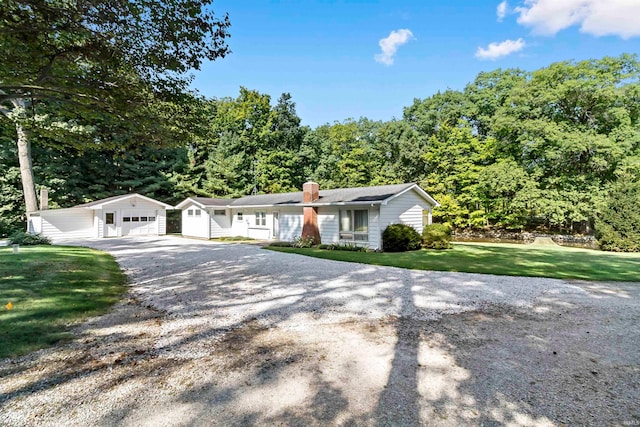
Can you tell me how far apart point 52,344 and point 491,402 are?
534 centimetres

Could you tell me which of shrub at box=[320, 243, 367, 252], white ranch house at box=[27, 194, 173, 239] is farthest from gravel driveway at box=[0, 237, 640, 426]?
white ranch house at box=[27, 194, 173, 239]

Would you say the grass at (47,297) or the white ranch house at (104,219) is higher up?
the white ranch house at (104,219)

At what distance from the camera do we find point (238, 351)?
163 inches

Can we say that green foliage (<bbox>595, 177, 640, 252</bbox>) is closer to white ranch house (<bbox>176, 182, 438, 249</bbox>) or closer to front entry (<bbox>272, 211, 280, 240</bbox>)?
white ranch house (<bbox>176, 182, 438, 249</bbox>)

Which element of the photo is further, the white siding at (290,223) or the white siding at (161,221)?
the white siding at (161,221)

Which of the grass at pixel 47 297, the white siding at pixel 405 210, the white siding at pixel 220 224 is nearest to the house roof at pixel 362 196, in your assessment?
the white siding at pixel 405 210

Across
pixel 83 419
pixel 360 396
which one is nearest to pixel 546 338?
pixel 360 396

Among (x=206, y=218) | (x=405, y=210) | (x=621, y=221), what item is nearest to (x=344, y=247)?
(x=405, y=210)

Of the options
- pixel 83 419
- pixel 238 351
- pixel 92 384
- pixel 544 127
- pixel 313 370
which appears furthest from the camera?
pixel 544 127

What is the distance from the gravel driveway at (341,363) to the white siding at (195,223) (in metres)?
18.3

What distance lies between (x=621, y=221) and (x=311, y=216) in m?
16.8

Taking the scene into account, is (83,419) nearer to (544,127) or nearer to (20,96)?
(20,96)

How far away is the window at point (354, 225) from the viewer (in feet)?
55.0

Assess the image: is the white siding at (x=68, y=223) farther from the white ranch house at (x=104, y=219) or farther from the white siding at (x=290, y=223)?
the white siding at (x=290, y=223)
